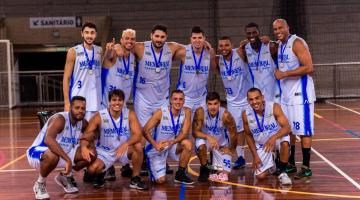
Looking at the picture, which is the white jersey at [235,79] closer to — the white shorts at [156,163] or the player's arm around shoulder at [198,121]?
the player's arm around shoulder at [198,121]

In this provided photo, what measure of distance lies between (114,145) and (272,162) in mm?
1767

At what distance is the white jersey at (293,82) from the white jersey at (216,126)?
767 mm

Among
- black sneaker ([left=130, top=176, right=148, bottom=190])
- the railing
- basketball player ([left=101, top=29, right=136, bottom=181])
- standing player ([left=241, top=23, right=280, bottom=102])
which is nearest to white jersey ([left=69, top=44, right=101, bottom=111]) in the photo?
basketball player ([left=101, top=29, right=136, bottom=181])

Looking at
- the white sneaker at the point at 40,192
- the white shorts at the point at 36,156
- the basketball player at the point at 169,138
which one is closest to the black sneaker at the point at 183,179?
the basketball player at the point at 169,138

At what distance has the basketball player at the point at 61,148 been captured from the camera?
513 cm

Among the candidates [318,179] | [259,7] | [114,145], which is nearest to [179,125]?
[114,145]

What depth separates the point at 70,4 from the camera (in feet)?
55.6

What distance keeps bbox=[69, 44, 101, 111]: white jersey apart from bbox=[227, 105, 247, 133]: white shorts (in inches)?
67.1

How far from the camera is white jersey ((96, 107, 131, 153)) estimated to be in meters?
5.67

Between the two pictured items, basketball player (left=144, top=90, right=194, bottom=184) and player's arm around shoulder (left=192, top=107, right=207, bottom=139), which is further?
player's arm around shoulder (left=192, top=107, right=207, bottom=139)

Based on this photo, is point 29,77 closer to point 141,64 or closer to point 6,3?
point 6,3

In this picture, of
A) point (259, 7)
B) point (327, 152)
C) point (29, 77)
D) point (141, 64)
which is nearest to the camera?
point (141, 64)

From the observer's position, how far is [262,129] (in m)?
5.94

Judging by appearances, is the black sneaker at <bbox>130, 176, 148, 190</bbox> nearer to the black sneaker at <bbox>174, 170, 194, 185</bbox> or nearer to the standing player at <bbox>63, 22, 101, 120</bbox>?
the black sneaker at <bbox>174, 170, 194, 185</bbox>
